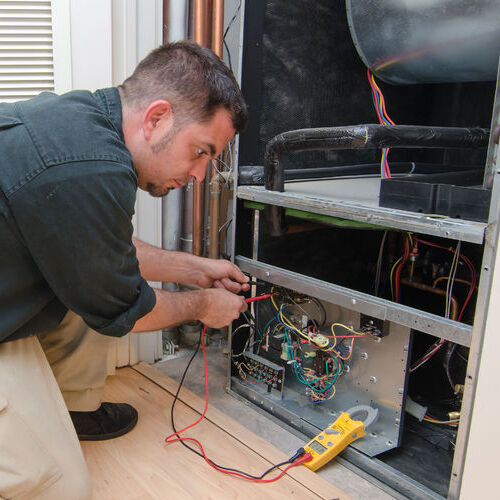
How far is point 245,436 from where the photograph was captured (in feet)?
4.60

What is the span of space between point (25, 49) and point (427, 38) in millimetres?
1077

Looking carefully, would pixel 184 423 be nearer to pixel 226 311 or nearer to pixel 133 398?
pixel 133 398

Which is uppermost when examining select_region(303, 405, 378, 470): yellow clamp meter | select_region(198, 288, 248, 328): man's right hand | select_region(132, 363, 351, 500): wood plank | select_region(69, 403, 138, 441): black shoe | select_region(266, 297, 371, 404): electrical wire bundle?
select_region(198, 288, 248, 328): man's right hand

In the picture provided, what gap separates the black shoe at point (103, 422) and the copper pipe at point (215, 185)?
2.03ft

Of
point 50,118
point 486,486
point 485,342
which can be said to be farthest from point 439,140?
point 50,118

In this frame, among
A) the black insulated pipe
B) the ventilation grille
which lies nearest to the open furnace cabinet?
the black insulated pipe

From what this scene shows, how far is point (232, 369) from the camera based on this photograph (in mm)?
1627

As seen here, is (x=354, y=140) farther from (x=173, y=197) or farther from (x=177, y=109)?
(x=173, y=197)

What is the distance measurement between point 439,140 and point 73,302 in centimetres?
87

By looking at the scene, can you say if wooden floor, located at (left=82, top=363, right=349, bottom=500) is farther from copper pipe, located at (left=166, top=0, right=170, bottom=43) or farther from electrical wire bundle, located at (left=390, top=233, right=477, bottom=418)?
copper pipe, located at (left=166, top=0, right=170, bottom=43)

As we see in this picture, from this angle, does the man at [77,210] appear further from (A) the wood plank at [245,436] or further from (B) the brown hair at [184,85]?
(A) the wood plank at [245,436]

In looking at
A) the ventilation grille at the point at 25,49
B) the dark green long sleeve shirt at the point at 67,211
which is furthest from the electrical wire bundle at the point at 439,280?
the ventilation grille at the point at 25,49

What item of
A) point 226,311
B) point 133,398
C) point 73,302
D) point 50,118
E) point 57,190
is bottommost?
point 133,398

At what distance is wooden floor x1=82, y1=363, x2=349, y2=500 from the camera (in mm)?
1185
